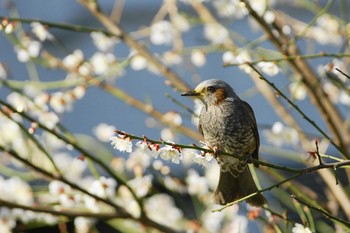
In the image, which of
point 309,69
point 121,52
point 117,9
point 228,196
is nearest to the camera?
point 228,196

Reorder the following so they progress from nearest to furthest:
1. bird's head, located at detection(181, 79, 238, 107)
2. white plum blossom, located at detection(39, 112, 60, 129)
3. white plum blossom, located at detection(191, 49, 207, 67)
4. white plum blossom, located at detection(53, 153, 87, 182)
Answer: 1. bird's head, located at detection(181, 79, 238, 107)
2. white plum blossom, located at detection(39, 112, 60, 129)
3. white plum blossom, located at detection(191, 49, 207, 67)
4. white plum blossom, located at detection(53, 153, 87, 182)

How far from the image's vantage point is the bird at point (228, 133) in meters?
3.53

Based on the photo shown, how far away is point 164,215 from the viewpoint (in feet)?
16.5

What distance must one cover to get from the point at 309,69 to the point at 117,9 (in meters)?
1.63

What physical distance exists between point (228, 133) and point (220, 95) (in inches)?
10.1

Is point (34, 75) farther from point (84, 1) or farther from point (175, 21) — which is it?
point (175, 21)

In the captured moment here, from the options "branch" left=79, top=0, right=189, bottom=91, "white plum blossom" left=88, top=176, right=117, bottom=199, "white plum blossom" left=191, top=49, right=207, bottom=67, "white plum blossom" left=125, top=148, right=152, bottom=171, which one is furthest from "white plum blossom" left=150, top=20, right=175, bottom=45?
"white plum blossom" left=88, top=176, right=117, bottom=199

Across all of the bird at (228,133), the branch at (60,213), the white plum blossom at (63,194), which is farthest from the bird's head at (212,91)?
the white plum blossom at (63,194)

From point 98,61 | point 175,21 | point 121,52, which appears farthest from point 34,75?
point 121,52

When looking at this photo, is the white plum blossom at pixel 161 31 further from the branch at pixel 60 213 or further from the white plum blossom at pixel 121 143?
the white plum blossom at pixel 121 143

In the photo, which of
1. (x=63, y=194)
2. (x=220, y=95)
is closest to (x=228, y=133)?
(x=220, y=95)

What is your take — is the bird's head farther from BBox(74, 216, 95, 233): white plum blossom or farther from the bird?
BBox(74, 216, 95, 233): white plum blossom

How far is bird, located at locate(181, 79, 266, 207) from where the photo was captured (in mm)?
3525

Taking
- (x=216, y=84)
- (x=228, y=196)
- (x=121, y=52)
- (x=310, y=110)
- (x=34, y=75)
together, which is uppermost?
(x=121, y=52)
